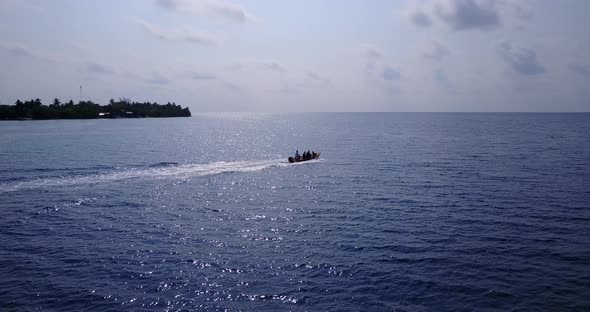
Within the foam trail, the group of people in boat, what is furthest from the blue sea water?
the group of people in boat

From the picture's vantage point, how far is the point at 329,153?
102 metres

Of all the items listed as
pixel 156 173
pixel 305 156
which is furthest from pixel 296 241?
pixel 305 156

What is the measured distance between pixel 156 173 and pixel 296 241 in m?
40.3

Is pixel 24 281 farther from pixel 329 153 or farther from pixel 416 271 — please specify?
pixel 329 153

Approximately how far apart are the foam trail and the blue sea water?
1.68ft

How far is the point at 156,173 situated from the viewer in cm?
6788

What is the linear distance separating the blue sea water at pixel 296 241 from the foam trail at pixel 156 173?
51cm

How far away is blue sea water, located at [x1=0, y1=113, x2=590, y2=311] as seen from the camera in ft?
81.4

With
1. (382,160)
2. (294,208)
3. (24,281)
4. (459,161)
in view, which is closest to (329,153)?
(382,160)

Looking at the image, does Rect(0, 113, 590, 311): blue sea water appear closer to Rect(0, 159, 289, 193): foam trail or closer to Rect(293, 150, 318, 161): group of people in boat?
Rect(0, 159, 289, 193): foam trail

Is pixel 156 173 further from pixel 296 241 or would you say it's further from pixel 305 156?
pixel 296 241

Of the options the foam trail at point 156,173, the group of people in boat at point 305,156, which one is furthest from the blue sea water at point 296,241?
the group of people in boat at point 305,156

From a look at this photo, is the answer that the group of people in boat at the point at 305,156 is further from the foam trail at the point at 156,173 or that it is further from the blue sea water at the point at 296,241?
the blue sea water at the point at 296,241

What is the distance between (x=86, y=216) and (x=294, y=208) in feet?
67.6
